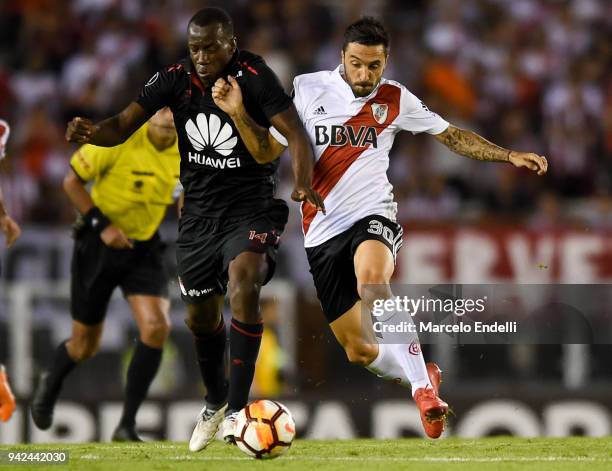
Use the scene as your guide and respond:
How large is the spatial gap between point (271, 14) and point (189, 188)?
7.52 m

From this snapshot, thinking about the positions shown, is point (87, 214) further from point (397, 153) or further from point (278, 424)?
point (397, 153)

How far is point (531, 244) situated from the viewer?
38.3ft

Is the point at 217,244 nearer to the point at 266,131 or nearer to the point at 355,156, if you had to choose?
the point at 266,131

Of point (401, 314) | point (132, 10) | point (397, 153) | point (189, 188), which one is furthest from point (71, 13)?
point (401, 314)

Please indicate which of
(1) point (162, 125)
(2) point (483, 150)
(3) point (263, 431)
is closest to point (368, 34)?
(2) point (483, 150)

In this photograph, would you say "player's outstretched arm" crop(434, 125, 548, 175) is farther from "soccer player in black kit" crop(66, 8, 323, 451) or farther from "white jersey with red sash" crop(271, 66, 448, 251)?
"soccer player in black kit" crop(66, 8, 323, 451)

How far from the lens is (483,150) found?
7.46 metres

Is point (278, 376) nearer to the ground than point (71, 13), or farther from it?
nearer to the ground

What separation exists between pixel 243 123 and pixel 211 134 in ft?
0.89

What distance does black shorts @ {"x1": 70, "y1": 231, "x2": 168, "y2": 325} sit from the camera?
9.08 metres

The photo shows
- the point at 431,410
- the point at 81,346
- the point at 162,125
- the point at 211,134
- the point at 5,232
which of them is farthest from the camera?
the point at 81,346

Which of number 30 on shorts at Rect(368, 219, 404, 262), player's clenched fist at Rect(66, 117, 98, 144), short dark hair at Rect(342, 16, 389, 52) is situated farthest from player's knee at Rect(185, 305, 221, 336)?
short dark hair at Rect(342, 16, 389, 52)

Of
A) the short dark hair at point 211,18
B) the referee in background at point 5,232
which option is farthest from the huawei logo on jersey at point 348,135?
the referee in background at point 5,232

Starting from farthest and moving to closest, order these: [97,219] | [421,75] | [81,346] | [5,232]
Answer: [421,75], [81,346], [97,219], [5,232]
